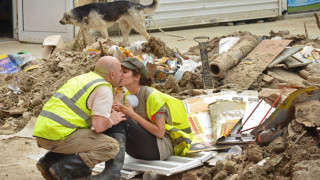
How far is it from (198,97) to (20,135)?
2.45 m

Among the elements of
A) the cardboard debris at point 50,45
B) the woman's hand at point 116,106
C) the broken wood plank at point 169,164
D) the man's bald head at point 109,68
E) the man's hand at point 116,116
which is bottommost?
the broken wood plank at point 169,164

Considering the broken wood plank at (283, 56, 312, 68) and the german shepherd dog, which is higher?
the german shepherd dog

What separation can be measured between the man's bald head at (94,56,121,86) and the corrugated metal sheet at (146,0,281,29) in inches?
434

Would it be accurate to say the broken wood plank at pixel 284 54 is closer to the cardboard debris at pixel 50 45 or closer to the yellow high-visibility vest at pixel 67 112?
the cardboard debris at pixel 50 45

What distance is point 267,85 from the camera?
870cm

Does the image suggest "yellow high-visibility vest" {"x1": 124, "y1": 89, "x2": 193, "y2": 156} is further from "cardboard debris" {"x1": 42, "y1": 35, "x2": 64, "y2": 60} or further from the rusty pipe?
"cardboard debris" {"x1": 42, "y1": 35, "x2": 64, "y2": 60}

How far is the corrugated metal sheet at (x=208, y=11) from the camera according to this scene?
1656 centimetres

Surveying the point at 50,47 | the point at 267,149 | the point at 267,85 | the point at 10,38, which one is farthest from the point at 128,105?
the point at 10,38

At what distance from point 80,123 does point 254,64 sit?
4.79 metres

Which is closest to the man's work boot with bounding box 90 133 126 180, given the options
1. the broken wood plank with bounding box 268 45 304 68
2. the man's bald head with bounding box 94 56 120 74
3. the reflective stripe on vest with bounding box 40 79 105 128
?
the reflective stripe on vest with bounding box 40 79 105 128

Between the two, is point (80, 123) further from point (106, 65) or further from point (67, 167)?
point (106, 65)

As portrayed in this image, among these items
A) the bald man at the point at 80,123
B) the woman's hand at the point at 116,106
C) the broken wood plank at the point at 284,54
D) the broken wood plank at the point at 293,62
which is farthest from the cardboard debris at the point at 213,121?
the broken wood plank at the point at 293,62

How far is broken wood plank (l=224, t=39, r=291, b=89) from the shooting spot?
881 centimetres

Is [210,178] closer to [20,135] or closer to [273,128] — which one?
[273,128]
